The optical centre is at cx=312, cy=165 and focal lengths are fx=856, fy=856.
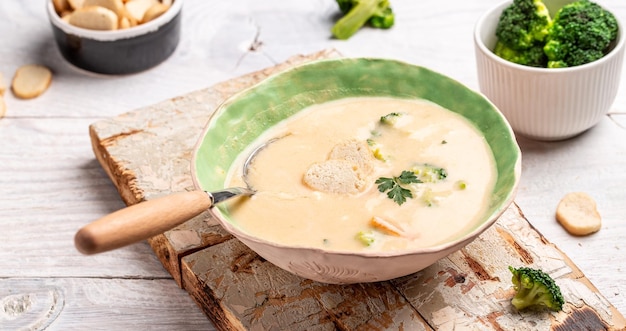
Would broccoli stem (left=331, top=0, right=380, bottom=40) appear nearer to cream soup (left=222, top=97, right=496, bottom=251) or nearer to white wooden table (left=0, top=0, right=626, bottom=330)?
white wooden table (left=0, top=0, right=626, bottom=330)

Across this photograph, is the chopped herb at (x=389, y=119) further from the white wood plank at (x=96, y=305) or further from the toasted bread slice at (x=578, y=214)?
the white wood plank at (x=96, y=305)

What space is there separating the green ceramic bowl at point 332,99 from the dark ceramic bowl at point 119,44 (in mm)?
836

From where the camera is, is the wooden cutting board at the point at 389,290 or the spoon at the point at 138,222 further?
the wooden cutting board at the point at 389,290

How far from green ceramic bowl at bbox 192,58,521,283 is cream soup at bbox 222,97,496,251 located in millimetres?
29

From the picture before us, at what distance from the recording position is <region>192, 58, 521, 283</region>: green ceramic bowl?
1711mm

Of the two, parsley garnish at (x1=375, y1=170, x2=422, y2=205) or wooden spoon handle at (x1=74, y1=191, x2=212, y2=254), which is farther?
parsley garnish at (x1=375, y1=170, x2=422, y2=205)

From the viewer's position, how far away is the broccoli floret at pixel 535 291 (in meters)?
1.82

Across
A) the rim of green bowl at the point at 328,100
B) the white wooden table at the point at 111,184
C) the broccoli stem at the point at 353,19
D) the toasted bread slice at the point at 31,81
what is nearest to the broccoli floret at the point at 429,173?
the rim of green bowl at the point at 328,100

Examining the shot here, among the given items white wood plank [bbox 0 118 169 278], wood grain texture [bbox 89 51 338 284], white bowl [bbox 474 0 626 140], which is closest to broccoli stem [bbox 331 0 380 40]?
wood grain texture [bbox 89 51 338 284]

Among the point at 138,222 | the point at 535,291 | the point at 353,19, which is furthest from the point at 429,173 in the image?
the point at 353,19

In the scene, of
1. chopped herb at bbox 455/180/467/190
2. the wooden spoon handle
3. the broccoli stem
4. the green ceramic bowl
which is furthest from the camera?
the broccoli stem

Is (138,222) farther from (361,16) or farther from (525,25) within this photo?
(361,16)

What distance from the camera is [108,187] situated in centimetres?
250

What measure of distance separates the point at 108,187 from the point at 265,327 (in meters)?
0.85
